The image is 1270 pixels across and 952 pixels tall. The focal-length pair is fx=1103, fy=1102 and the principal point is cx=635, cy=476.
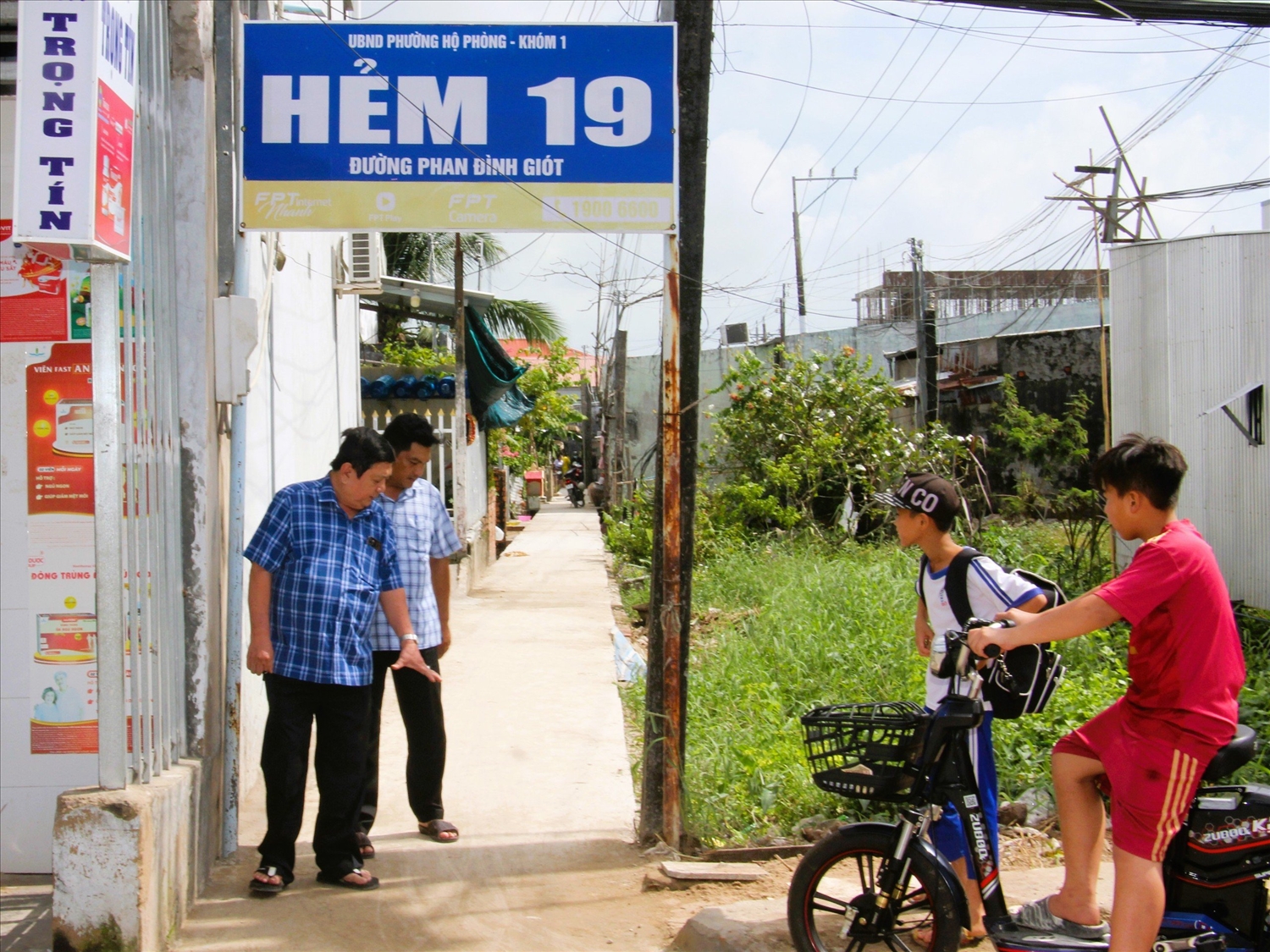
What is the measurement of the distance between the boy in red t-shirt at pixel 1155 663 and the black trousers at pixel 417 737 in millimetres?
2477

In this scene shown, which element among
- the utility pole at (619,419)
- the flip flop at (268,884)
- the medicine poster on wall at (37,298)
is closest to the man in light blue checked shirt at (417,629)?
the flip flop at (268,884)

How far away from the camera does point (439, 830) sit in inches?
186

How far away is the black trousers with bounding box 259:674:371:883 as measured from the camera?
4.05 m

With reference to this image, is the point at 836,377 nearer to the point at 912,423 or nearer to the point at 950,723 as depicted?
the point at 912,423

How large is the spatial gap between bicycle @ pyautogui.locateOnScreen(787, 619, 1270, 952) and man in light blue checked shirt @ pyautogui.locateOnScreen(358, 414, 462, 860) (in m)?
1.90

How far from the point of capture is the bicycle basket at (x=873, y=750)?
10.4 feet

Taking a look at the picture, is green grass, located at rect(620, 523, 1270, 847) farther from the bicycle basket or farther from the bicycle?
the bicycle basket

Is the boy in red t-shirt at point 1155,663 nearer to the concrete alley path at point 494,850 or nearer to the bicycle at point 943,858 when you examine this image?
the bicycle at point 943,858

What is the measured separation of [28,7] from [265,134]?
1310mm

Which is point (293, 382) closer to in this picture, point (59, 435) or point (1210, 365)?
point (59, 435)

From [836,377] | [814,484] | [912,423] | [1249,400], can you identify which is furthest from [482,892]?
[912,423]

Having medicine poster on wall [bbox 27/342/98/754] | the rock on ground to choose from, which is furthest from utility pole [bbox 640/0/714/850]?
medicine poster on wall [bbox 27/342/98/754]

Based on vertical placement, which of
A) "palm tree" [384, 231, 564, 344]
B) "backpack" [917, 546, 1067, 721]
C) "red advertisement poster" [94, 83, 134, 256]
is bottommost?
"backpack" [917, 546, 1067, 721]

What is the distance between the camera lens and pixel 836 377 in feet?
51.0
